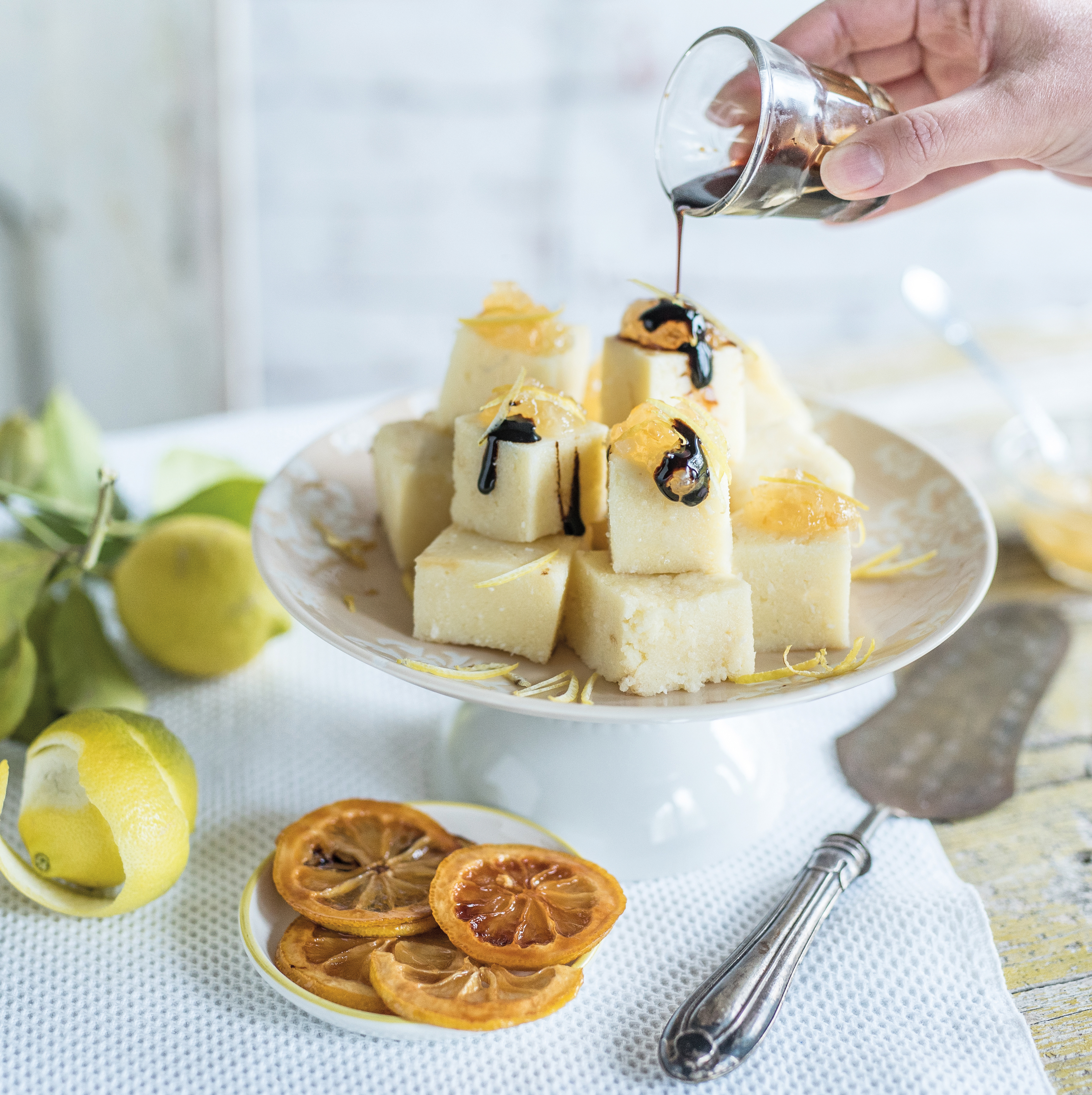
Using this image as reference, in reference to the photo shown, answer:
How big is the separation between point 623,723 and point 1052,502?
1.17m

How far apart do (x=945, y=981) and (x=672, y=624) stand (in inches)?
19.5

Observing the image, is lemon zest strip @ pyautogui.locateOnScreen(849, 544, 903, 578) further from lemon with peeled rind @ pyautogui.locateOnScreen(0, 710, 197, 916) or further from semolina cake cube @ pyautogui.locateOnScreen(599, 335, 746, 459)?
lemon with peeled rind @ pyautogui.locateOnScreen(0, 710, 197, 916)

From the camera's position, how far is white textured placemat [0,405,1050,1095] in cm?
104

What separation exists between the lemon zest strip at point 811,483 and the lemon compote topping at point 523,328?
0.33 meters

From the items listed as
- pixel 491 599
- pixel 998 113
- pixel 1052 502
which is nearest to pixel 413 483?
pixel 491 599

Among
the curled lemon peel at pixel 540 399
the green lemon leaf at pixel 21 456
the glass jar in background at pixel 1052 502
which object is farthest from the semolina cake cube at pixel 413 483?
the glass jar in background at pixel 1052 502

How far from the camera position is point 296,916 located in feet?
3.86

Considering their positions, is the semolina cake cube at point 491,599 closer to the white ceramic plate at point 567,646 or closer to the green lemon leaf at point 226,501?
the white ceramic plate at point 567,646

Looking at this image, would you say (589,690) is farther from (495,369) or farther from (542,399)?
(495,369)

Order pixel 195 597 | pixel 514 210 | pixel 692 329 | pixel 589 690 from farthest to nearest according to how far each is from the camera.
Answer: pixel 514 210 → pixel 195 597 → pixel 692 329 → pixel 589 690

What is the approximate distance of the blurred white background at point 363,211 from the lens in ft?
10.6

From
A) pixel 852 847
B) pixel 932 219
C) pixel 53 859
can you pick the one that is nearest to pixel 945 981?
pixel 852 847

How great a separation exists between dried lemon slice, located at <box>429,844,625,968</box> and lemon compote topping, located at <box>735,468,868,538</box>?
0.47 metres

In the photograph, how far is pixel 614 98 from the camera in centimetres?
373
